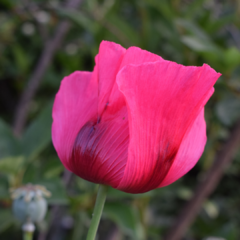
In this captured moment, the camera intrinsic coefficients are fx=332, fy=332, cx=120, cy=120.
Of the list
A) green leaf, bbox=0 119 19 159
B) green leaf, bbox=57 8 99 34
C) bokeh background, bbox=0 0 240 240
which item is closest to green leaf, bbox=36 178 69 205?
bokeh background, bbox=0 0 240 240

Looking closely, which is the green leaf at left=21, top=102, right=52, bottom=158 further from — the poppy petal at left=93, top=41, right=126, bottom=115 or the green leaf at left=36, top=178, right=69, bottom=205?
the poppy petal at left=93, top=41, right=126, bottom=115

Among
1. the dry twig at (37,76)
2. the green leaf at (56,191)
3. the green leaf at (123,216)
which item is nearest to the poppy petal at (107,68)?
the green leaf at (56,191)

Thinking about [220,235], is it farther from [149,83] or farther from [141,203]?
[149,83]

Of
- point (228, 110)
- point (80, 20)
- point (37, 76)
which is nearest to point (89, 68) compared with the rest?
point (37, 76)

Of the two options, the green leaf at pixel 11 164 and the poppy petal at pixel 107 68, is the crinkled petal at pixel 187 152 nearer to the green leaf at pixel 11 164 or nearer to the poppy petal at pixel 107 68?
the poppy petal at pixel 107 68

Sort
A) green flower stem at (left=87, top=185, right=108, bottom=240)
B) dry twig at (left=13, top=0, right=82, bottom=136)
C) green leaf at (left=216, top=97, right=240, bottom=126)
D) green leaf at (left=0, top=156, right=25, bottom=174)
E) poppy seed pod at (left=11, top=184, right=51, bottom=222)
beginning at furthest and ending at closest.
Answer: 1. dry twig at (left=13, top=0, right=82, bottom=136)
2. green leaf at (left=216, top=97, right=240, bottom=126)
3. green leaf at (left=0, top=156, right=25, bottom=174)
4. poppy seed pod at (left=11, top=184, right=51, bottom=222)
5. green flower stem at (left=87, top=185, right=108, bottom=240)

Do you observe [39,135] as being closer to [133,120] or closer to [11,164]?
[11,164]

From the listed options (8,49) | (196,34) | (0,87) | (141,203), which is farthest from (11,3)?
(141,203)

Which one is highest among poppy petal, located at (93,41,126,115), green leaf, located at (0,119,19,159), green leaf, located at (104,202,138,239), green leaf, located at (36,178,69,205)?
poppy petal, located at (93,41,126,115)
